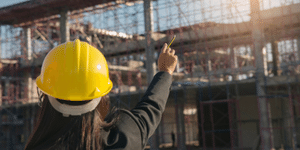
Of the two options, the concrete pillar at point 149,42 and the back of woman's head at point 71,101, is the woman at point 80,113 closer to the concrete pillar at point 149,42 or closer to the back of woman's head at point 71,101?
the back of woman's head at point 71,101

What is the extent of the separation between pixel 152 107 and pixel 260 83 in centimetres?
1470

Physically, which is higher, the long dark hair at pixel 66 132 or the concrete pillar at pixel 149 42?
the concrete pillar at pixel 149 42

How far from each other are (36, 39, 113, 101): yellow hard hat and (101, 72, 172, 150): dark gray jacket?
0.15 meters

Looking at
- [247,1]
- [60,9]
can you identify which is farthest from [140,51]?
[247,1]

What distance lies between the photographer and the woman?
122cm

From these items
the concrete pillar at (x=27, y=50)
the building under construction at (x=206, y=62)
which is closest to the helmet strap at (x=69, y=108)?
the building under construction at (x=206, y=62)

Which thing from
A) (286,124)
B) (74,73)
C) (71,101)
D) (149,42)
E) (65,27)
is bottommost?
(286,124)

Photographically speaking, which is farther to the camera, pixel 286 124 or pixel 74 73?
pixel 286 124

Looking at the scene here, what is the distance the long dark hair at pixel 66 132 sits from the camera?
121cm

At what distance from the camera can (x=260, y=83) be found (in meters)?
15.2

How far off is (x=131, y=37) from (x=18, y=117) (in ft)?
33.4

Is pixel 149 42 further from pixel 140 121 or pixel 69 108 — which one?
pixel 69 108

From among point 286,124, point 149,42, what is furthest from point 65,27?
point 286,124

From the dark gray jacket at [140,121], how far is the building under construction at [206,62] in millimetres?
11607
